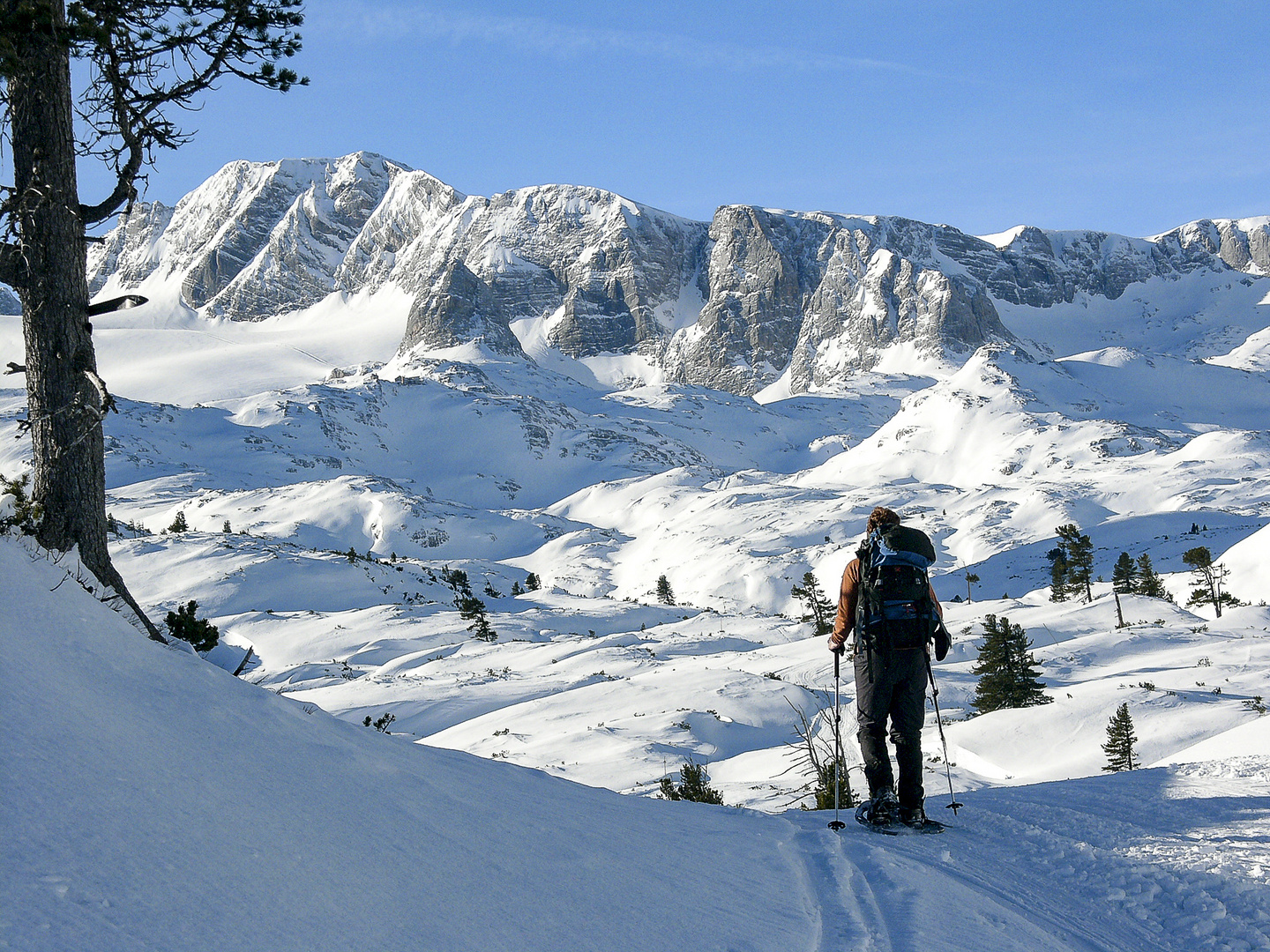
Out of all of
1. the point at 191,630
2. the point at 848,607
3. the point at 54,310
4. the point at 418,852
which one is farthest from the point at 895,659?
the point at 191,630

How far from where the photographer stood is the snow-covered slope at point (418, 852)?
234 cm

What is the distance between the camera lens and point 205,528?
323 feet

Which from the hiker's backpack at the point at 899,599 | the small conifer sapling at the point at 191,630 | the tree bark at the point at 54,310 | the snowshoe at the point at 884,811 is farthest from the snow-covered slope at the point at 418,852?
the small conifer sapling at the point at 191,630

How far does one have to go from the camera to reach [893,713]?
5.95m

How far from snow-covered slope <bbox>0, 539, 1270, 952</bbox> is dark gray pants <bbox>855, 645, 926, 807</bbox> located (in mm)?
476

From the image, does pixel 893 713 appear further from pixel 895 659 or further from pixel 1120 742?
pixel 1120 742

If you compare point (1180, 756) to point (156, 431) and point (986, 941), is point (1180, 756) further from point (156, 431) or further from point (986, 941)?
point (156, 431)

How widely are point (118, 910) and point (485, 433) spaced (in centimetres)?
18914

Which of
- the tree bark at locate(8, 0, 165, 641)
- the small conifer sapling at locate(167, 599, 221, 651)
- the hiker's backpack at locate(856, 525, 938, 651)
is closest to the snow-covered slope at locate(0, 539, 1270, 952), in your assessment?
the hiker's backpack at locate(856, 525, 938, 651)

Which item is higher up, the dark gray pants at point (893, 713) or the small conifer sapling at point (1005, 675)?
the dark gray pants at point (893, 713)

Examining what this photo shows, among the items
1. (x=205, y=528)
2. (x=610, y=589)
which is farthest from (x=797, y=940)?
(x=205, y=528)

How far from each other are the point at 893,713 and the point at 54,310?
6461 mm

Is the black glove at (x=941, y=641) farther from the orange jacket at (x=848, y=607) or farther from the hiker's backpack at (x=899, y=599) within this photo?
the orange jacket at (x=848, y=607)

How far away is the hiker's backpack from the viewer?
19.0 feet
